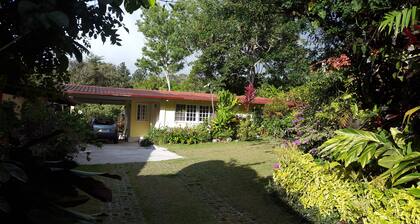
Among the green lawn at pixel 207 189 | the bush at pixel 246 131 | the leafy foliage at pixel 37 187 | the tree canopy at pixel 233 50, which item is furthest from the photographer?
the tree canopy at pixel 233 50

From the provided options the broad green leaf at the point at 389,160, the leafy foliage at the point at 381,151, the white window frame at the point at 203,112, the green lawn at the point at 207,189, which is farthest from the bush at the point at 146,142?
the broad green leaf at the point at 389,160

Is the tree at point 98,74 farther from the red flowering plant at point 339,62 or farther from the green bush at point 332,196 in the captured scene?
the red flowering plant at point 339,62

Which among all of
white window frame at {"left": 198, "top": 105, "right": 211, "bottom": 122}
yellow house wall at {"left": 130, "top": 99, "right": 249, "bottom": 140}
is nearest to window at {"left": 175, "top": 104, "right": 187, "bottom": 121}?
yellow house wall at {"left": 130, "top": 99, "right": 249, "bottom": 140}

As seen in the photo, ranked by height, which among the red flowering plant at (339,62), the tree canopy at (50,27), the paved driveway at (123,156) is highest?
the red flowering plant at (339,62)

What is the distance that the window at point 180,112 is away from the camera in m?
23.2

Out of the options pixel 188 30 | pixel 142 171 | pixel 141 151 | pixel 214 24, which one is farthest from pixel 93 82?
pixel 142 171

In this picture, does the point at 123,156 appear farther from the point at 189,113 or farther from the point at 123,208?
the point at 123,208

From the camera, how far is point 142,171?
11.9m

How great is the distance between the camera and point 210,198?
8.28m

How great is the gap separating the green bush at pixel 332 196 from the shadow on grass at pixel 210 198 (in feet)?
1.03

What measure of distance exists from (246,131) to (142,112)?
20.7 feet

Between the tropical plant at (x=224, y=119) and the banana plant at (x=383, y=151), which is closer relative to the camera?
the banana plant at (x=383, y=151)

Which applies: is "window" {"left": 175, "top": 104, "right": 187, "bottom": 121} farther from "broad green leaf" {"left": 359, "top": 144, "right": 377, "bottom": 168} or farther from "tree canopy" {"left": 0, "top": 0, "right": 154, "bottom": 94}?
"tree canopy" {"left": 0, "top": 0, "right": 154, "bottom": 94}

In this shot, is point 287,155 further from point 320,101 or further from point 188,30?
point 188,30
